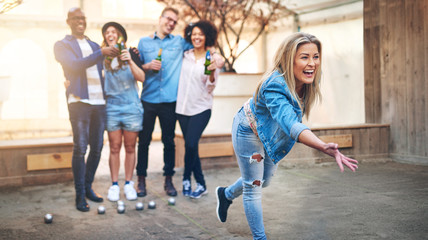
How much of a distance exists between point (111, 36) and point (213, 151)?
2329mm

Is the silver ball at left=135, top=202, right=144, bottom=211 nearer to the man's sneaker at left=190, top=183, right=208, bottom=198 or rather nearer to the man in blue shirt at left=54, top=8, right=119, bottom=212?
the man in blue shirt at left=54, top=8, right=119, bottom=212

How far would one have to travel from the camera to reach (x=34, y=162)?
5.23 m

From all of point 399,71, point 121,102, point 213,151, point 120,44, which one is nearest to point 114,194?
point 121,102

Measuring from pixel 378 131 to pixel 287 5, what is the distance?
12.3 ft

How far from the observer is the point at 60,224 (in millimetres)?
3602

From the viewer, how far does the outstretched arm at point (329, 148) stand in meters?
1.98

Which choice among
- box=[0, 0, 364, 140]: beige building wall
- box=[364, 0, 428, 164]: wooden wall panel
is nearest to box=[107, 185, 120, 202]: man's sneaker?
box=[364, 0, 428, 164]: wooden wall panel

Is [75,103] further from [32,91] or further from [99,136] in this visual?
[32,91]

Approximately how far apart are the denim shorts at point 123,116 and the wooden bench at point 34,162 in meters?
1.20

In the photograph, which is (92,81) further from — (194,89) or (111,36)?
(194,89)

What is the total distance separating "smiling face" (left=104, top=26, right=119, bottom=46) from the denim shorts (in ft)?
1.68

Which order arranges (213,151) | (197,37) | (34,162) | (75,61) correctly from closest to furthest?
(75,61), (197,37), (34,162), (213,151)

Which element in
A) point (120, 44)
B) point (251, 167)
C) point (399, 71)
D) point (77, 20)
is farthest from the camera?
point (399, 71)

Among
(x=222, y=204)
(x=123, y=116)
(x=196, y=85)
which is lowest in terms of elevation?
(x=222, y=204)
